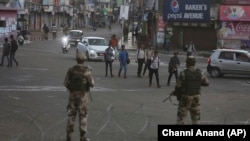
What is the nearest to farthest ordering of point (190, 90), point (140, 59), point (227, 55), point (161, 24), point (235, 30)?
1. point (190, 90)
2. point (140, 59)
3. point (227, 55)
4. point (235, 30)
5. point (161, 24)

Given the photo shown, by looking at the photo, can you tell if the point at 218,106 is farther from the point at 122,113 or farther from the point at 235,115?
the point at 122,113

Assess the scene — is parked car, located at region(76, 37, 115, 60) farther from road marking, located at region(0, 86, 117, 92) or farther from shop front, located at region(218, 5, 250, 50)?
shop front, located at region(218, 5, 250, 50)

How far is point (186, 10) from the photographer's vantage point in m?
54.8

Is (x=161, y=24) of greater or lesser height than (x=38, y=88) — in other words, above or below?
above

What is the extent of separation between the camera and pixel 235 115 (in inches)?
634

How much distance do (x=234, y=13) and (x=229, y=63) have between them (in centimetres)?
2343

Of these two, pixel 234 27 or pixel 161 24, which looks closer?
pixel 234 27

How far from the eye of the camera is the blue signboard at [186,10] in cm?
5394

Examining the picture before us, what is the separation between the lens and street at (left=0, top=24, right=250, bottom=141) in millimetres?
12719

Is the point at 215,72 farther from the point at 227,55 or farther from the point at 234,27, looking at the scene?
the point at 234,27

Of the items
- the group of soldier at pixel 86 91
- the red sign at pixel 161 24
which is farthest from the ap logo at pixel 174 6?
the group of soldier at pixel 86 91

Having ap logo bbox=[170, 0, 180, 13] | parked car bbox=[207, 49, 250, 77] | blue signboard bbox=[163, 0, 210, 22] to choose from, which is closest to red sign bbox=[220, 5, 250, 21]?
blue signboard bbox=[163, 0, 210, 22]

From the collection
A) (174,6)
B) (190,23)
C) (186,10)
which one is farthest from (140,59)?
(174,6)

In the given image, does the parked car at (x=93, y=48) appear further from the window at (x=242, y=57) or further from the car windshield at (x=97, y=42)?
the window at (x=242, y=57)
